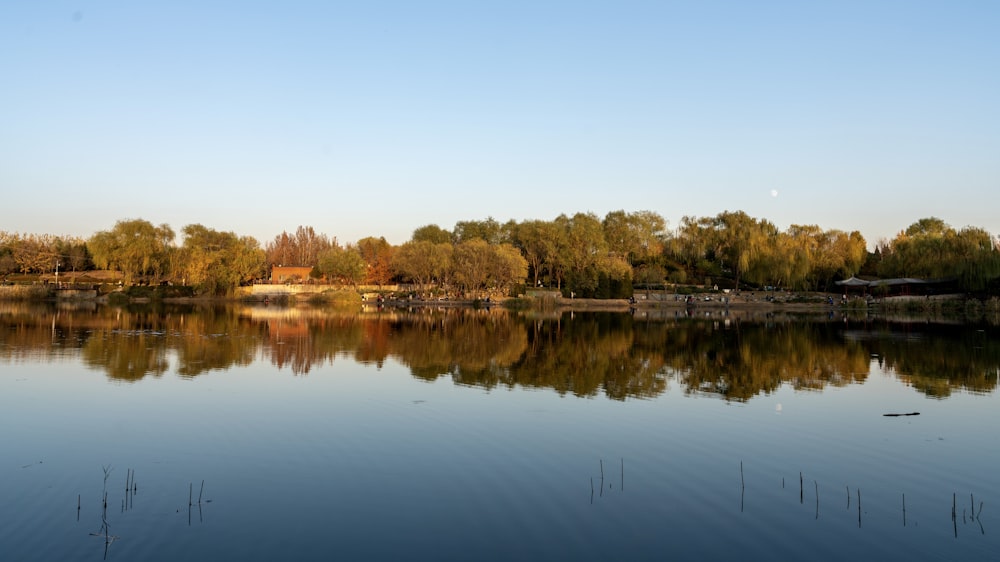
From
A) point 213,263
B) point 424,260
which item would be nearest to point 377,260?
point 424,260

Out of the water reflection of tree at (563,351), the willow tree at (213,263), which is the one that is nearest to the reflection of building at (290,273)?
the willow tree at (213,263)

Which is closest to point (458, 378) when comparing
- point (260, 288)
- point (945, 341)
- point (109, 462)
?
point (109, 462)

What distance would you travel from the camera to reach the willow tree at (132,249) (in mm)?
73312

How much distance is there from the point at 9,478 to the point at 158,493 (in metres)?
2.35

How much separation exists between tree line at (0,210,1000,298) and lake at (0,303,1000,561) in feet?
164

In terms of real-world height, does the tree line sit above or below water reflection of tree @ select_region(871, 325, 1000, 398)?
above

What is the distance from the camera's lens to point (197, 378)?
18953 mm

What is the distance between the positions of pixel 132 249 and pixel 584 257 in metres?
50.4

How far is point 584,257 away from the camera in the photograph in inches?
3046

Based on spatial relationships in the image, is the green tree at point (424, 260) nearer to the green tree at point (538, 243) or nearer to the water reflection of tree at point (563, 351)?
the green tree at point (538, 243)

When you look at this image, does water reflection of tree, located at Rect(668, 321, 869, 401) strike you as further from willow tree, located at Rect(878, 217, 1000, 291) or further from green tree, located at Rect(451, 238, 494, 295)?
green tree, located at Rect(451, 238, 494, 295)

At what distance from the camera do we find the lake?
24.4ft

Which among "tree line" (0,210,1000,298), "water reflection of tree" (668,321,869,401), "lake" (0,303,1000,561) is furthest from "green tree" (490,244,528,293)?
"lake" (0,303,1000,561)

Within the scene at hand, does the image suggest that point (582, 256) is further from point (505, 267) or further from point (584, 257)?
point (505, 267)
